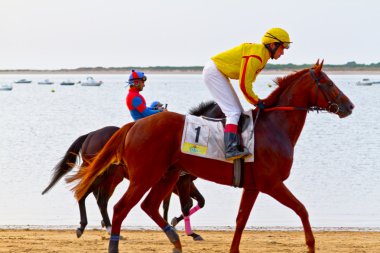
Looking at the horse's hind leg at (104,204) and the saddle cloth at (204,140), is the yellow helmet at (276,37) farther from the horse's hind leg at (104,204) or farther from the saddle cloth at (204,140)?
the horse's hind leg at (104,204)

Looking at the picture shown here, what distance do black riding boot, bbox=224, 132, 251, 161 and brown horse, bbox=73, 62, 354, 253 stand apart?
0.60 ft

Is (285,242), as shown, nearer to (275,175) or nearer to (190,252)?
(190,252)

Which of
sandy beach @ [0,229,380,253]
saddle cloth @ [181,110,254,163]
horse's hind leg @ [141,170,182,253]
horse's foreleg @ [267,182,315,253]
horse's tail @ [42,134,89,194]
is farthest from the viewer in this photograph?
horse's tail @ [42,134,89,194]

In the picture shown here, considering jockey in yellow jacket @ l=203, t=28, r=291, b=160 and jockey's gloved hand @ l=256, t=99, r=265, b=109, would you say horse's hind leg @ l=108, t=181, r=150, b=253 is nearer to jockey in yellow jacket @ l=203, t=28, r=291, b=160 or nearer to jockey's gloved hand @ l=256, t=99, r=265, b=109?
jockey in yellow jacket @ l=203, t=28, r=291, b=160

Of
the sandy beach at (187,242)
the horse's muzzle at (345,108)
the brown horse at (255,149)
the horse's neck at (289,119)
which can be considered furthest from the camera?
the sandy beach at (187,242)

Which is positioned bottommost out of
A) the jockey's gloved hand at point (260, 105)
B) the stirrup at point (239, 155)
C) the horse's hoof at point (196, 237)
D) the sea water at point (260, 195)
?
the sea water at point (260, 195)

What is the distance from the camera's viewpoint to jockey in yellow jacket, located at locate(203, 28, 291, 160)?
9.70 meters

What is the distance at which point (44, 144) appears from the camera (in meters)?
35.0

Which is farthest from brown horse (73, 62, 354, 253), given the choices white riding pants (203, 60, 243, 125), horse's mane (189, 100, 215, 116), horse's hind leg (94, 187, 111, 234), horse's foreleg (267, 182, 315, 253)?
horse's hind leg (94, 187, 111, 234)

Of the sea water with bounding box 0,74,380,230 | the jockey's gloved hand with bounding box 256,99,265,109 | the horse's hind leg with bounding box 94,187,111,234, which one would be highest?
the jockey's gloved hand with bounding box 256,99,265,109

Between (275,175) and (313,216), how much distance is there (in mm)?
7299

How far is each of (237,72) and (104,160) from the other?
72.3 inches

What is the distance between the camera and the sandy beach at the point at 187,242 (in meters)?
11.1

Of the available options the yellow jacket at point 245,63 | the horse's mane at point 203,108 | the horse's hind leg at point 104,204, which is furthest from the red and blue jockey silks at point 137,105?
the yellow jacket at point 245,63
